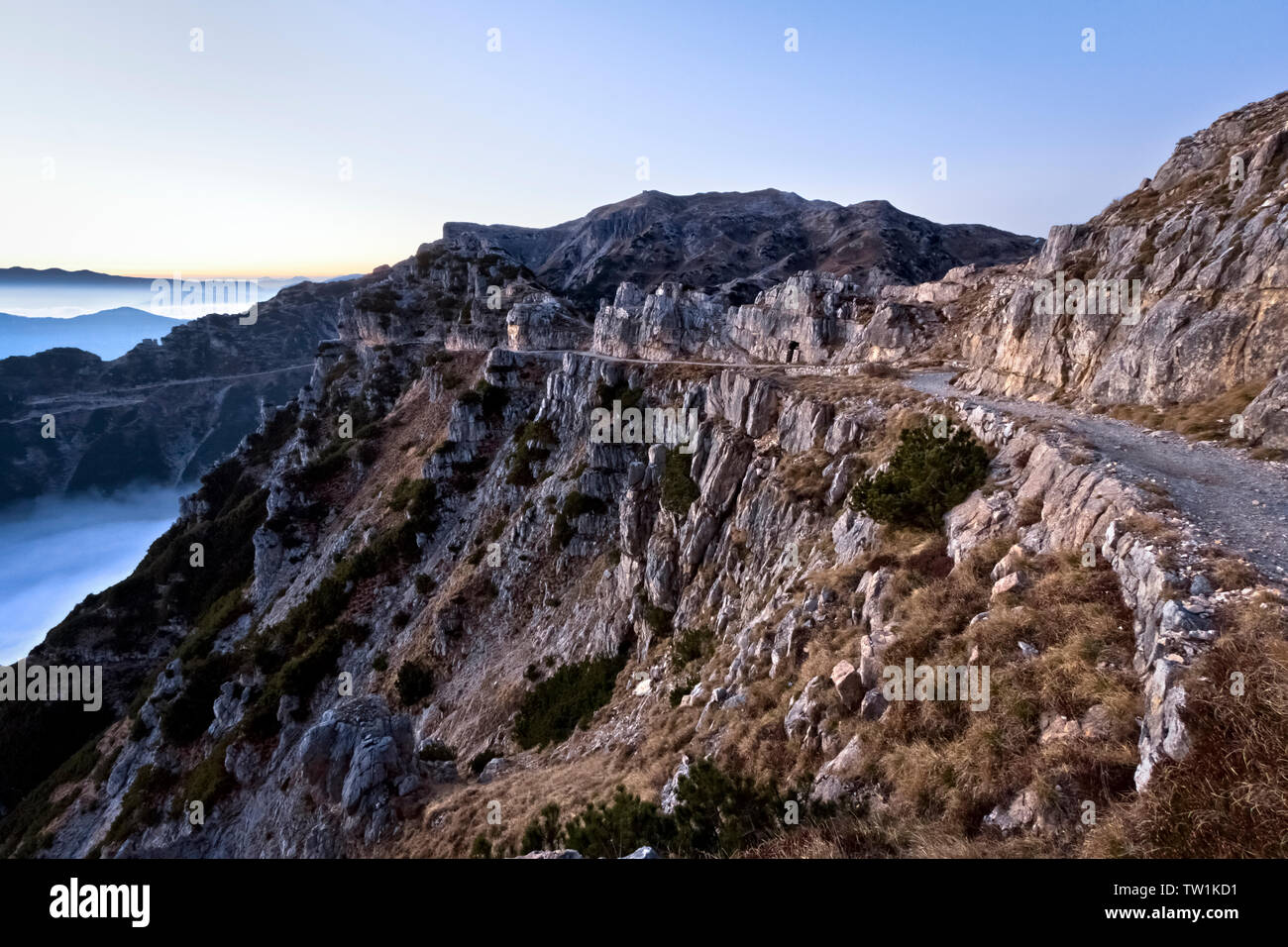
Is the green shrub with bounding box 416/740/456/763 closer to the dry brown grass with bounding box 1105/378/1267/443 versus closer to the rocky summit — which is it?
the rocky summit

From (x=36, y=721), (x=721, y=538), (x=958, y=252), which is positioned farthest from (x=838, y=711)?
(x=958, y=252)

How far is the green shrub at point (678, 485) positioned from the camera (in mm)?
30594

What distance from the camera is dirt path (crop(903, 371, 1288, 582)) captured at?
9797 mm

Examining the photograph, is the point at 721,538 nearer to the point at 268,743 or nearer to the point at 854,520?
the point at 854,520

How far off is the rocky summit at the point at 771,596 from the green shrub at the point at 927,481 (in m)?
0.12

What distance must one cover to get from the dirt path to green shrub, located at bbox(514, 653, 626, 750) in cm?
2200

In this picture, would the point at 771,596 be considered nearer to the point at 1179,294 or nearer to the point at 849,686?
the point at 849,686

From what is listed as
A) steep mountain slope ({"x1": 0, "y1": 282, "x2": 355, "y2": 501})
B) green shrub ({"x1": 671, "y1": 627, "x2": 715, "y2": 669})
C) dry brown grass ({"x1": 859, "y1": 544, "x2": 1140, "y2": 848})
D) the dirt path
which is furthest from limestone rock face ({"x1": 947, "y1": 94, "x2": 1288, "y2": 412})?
steep mountain slope ({"x1": 0, "y1": 282, "x2": 355, "y2": 501})

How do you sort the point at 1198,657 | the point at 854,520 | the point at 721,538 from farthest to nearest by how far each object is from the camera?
1. the point at 721,538
2. the point at 854,520
3. the point at 1198,657

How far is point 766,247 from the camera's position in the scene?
157m

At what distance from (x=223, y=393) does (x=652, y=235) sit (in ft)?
499

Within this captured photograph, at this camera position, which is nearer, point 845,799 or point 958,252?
point 845,799

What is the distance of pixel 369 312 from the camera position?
89312 millimetres

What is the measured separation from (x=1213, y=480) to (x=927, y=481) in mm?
6044
